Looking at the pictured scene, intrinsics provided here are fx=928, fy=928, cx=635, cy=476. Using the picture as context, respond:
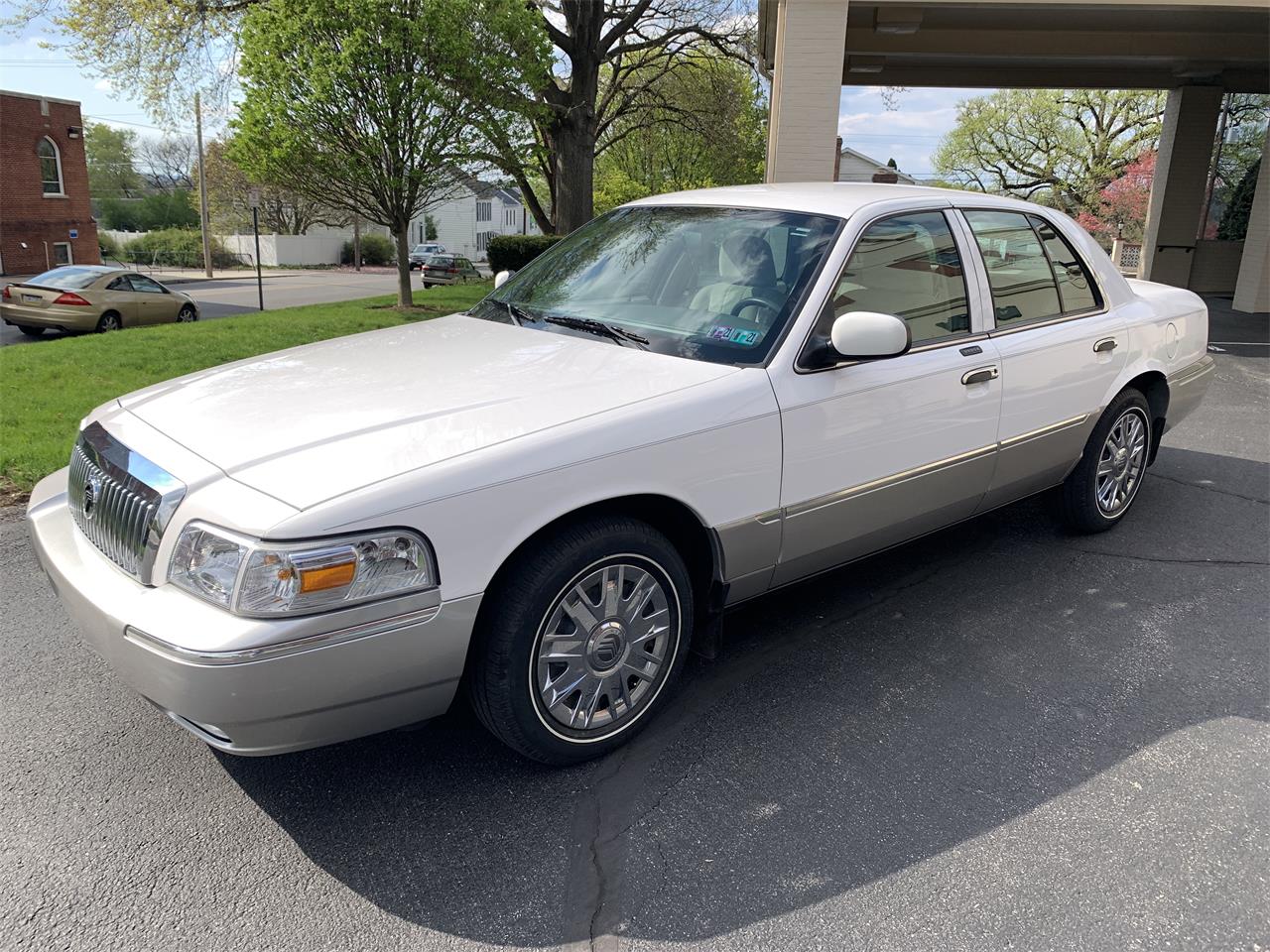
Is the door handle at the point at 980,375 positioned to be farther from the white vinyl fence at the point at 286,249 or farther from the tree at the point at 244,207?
the white vinyl fence at the point at 286,249

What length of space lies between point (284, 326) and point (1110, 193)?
37424 mm

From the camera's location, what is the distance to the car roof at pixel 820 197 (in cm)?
380

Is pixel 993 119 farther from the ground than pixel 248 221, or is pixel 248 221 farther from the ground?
pixel 993 119

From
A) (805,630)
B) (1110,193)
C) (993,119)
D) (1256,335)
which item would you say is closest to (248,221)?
(993,119)

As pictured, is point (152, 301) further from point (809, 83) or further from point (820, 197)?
point (820, 197)

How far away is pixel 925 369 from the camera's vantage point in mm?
3660

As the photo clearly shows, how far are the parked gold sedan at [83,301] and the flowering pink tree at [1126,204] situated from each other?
112 ft

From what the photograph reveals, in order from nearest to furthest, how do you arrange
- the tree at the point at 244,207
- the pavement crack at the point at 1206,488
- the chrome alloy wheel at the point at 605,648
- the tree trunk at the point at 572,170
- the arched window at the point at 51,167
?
the chrome alloy wheel at the point at 605,648 → the pavement crack at the point at 1206,488 → the tree trunk at the point at 572,170 → the arched window at the point at 51,167 → the tree at the point at 244,207

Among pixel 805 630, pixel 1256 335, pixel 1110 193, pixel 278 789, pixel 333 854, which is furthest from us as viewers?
pixel 1110 193

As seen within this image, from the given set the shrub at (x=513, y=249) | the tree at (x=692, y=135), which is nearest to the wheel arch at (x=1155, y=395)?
the shrub at (x=513, y=249)

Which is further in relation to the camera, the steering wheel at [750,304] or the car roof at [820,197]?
the car roof at [820,197]

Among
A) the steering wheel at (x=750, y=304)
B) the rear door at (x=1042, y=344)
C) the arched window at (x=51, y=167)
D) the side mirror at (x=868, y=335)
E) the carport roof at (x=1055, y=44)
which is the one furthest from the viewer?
the arched window at (x=51, y=167)

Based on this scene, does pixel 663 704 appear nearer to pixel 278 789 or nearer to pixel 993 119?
pixel 278 789

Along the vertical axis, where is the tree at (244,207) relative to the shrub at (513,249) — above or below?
above
